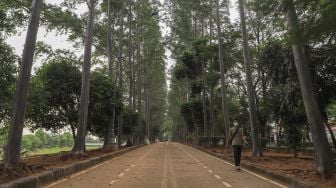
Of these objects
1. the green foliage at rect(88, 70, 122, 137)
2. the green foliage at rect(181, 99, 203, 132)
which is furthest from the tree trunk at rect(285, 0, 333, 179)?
the green foliage at rect(181, 99, 203, 132)

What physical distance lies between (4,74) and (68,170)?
7.51 meters

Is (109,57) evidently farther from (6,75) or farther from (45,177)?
(45,177)

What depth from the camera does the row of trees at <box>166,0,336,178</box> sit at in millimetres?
11430

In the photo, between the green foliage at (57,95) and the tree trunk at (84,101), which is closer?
the tree trunk at (84,101)

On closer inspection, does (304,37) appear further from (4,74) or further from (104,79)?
(104,79)

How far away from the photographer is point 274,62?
989 inches

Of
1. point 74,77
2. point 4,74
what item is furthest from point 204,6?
point 4,74

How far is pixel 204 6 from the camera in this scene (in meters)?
38.3

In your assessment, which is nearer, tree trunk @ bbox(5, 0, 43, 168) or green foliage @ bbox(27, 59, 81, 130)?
tree trunk @ bbox(5, 0, 43, 168)

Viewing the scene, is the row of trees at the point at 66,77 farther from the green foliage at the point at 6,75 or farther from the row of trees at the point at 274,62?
the row of trees at the point at 274,62

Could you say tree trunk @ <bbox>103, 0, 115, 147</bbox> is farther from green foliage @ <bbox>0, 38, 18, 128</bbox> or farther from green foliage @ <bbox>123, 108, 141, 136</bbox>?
green foliage @ <bbox>0, 38, 18, 128</bbox>

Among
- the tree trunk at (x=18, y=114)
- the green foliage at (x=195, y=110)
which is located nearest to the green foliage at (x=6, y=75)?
the tree trunk at (x=18, y=114)

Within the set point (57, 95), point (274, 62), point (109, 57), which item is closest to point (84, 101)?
point (57, 95)

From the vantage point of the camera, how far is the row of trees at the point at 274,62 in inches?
450
